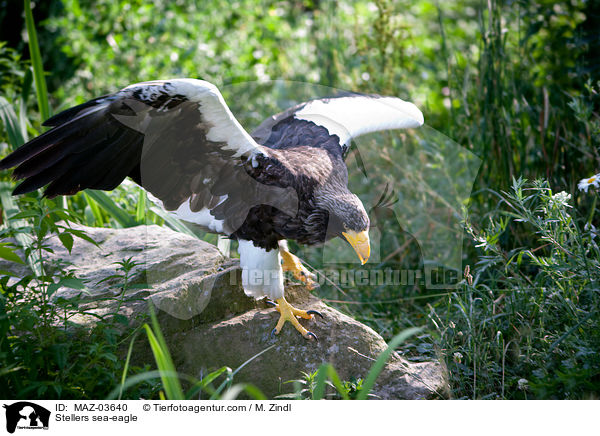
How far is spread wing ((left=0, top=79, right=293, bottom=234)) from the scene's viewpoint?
7.99 ft

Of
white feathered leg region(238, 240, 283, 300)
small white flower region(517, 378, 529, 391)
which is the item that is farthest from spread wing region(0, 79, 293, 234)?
small white flower region(517, 378, 529, 391)

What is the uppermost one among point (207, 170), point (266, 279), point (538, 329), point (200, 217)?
point (207, 170)

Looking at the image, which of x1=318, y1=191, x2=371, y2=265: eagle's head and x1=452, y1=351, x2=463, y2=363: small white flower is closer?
x1=452, y1=351, x2=463, y2=363: small white flower

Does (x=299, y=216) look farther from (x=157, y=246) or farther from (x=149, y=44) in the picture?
(x=149, y=44)

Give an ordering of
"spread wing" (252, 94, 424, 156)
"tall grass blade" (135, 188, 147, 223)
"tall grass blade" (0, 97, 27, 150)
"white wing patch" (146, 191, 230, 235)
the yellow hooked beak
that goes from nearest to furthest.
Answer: the yellow hooked beak < "white wing patch" (146, 191, 230, 235) < "spread wing" (252, 94, 424, 156) < "tall grass blade" (0, 97, 27, 150) < "tall grass blade" (135, 188, 147, 223)

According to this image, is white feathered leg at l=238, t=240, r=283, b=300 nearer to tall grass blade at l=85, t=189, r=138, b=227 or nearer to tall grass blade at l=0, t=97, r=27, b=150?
tall grass blade at l=85, t=189, r=138, b=227

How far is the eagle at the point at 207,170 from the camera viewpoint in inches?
96.6

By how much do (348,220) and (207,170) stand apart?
83cm

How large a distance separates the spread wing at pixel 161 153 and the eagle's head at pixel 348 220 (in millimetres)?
307
